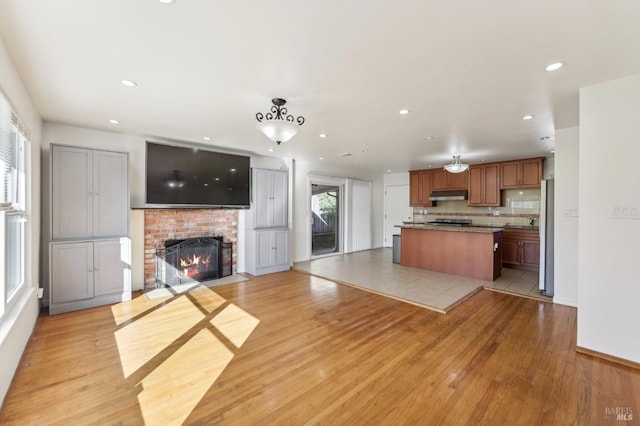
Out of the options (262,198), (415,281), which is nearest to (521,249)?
(415,281)

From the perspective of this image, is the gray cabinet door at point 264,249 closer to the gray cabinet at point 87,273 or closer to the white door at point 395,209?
the gray cabinet at point 87,273

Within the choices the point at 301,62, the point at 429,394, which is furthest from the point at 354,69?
the point at 429,394

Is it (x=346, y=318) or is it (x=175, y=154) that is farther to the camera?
(x=175, y=154)

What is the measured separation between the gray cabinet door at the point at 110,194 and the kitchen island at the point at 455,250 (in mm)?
5224

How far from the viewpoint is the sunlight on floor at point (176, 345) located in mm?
1998

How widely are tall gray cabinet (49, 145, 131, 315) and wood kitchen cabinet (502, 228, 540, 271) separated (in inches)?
285

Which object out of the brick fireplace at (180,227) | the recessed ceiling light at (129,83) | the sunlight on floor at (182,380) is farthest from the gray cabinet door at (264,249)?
the recessed ceiling light at (129,83)

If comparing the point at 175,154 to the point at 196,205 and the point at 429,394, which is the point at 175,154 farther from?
the point at 429,394

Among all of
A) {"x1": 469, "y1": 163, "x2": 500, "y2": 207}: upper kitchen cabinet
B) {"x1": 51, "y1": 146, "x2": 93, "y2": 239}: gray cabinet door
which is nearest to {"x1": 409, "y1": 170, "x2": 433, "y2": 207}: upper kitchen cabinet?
{"x1": 469, "y1": 163, "x2": 500, "y2": 207}: upper kitchen cabinet

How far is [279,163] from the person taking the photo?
636cm

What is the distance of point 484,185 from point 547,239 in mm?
2931

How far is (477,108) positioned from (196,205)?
437 cm

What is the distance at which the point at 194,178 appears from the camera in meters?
4.84

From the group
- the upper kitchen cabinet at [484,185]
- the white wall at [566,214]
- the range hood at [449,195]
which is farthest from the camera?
the range hood at [449,195]
